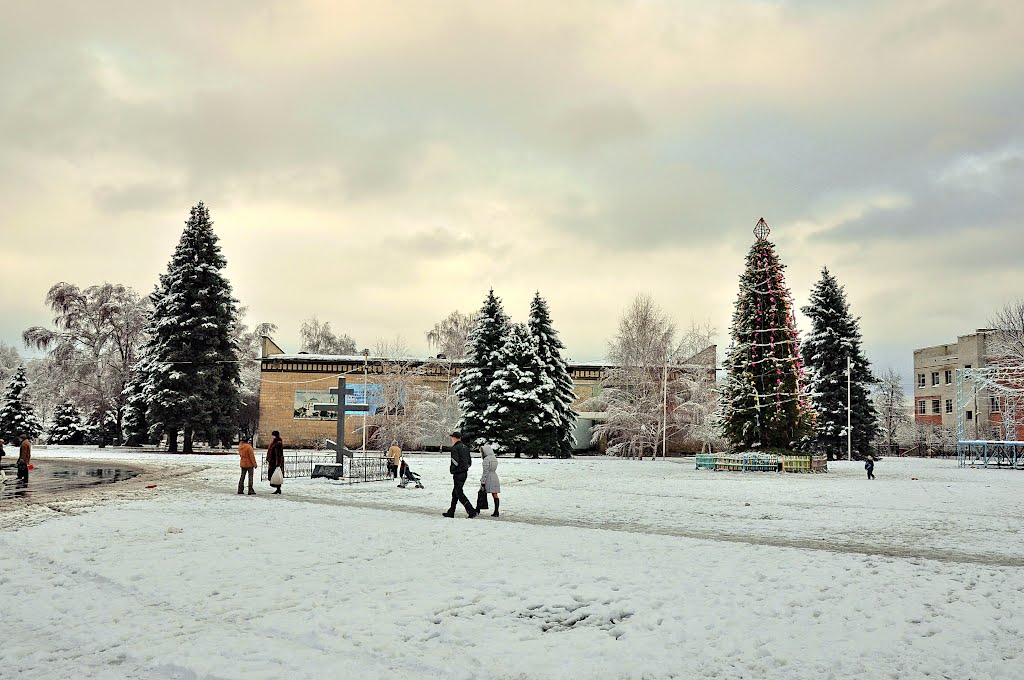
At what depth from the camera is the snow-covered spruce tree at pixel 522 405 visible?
158 feet

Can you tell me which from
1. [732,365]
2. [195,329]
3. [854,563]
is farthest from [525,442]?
[854,563]

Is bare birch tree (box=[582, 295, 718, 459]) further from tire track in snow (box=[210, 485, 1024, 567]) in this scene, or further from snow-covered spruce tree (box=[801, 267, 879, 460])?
tire track in snow (box=[210, 485, 1024, 567])

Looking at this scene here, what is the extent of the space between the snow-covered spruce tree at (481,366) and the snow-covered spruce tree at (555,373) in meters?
2.16

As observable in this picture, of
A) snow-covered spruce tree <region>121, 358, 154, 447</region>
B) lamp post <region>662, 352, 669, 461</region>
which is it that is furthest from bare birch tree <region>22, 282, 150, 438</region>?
lamp post <region>662, 352, 669, 461</region>

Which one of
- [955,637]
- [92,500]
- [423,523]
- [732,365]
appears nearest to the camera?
[955,637]

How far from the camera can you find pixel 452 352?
6781 cm

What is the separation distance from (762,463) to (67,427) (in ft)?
167

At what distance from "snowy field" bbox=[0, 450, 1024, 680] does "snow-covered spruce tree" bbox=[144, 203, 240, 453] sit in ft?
98.2

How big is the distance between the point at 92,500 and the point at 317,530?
8.31 meters

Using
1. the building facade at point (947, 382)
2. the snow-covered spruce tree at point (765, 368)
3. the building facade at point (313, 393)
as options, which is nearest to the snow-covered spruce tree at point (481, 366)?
the building facade at point (313, 393)

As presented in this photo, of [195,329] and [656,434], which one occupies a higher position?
[195,329]

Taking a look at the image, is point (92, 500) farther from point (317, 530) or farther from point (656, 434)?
point (656, 434)

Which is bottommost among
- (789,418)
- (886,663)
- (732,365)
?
(886,663)

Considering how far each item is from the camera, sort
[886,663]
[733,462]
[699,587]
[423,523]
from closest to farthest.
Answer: [886,663] < [699,587] < [423,523] < [733,462]
